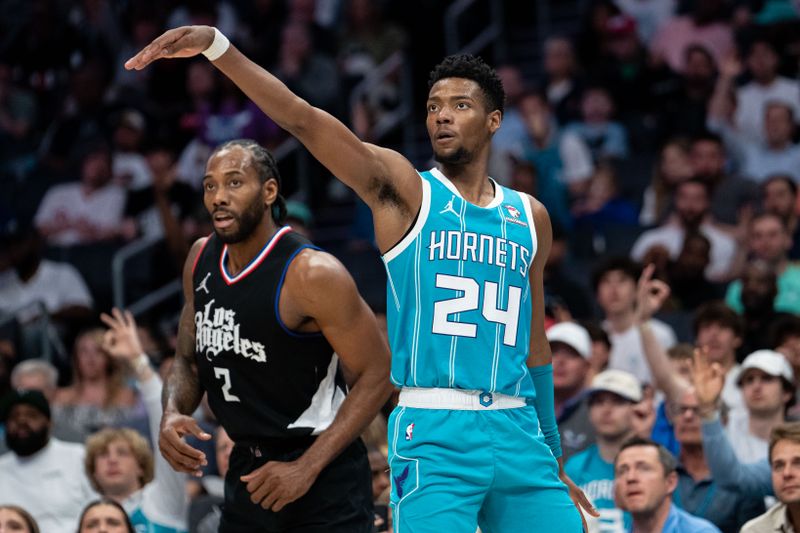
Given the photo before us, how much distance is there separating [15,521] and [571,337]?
3434 mm

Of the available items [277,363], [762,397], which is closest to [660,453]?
[762,397]

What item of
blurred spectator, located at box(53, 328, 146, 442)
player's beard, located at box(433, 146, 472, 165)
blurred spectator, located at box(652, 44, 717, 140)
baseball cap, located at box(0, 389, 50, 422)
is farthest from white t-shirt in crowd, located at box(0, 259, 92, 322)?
player's beard, located at box(433, 146, 472, 165)

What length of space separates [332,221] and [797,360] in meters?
5.88

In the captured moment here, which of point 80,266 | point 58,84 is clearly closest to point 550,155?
point 80,266

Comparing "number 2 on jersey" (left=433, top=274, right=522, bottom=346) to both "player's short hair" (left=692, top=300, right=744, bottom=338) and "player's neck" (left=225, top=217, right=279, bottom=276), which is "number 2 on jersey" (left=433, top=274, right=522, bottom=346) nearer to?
"player's neck" (left=225, top=217, right=279, bottom=276)

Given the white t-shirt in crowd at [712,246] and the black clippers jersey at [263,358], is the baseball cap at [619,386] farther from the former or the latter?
the black clippers jersey at [263,358]

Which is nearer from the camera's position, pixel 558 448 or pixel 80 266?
pixel 558 448

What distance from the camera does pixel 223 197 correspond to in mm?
5352

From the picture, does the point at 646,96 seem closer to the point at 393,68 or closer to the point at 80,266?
the point at 393,68

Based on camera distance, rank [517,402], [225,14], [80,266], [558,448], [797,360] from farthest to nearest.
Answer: [225,14] → [80,266] → [797,360] → [558,448] → [517,402]

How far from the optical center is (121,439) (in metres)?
8.38

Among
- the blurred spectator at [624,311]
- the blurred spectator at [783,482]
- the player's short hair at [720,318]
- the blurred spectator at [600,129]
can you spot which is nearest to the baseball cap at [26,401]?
the blurred spectator at [624,311]

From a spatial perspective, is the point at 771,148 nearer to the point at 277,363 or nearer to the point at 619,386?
the point at 619,386

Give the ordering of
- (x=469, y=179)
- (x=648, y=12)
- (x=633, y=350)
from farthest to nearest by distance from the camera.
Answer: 1. (x=648, y=12)
2. (x=633, y=350)
3. (x=469, y=179)
